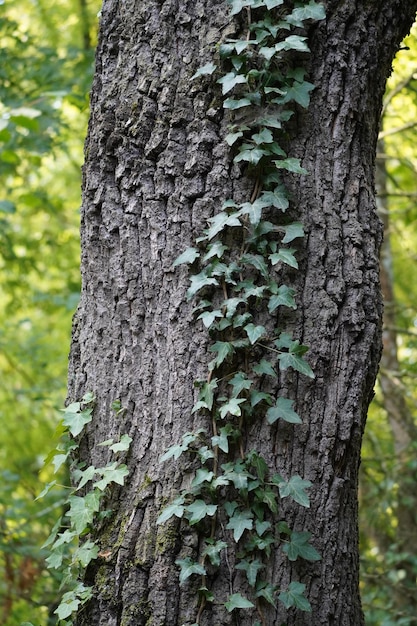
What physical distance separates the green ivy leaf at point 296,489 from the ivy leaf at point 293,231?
0.75 meters

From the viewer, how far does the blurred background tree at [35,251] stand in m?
4.59

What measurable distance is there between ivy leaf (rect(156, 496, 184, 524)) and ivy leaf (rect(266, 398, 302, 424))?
1.22 ft

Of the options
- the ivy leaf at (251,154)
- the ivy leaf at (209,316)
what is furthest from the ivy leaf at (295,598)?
the ivy leaf at (251,154)


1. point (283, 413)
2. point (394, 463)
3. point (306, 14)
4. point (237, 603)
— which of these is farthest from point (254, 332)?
point (394, 463)

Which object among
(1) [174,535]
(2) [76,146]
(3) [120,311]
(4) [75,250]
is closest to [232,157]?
(3) [120,311]

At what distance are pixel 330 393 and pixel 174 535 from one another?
0.66 metres

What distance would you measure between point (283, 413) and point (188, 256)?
1.93 feet

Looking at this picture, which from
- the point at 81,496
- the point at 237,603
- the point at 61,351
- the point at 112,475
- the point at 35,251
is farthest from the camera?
the point at 35,251

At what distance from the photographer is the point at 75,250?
7680 millimetres

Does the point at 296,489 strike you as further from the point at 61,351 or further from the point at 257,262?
the point at 61,351

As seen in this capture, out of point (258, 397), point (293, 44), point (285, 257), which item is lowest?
point (258, 397)

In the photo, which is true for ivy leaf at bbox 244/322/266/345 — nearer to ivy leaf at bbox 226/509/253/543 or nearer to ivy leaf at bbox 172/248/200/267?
ivy leaf at bbox 172/248/200/267

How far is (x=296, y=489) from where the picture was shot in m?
2.02

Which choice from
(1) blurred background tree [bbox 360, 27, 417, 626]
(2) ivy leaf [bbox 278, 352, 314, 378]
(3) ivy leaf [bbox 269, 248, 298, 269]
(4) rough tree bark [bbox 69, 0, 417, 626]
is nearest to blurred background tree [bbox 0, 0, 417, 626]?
(1) blurred background tree [bbox 360, 27, 417, 626]
